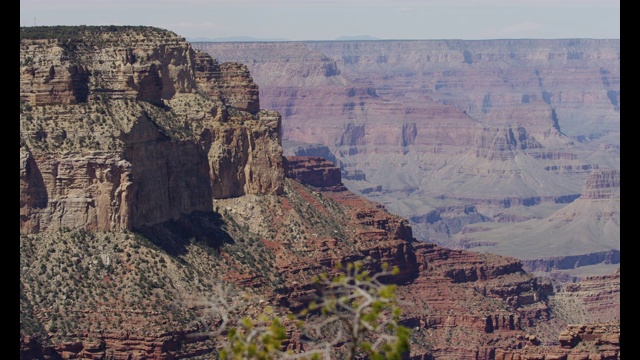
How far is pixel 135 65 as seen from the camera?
93.4 metres

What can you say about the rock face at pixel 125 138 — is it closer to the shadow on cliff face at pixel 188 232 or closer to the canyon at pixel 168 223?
the canyon at pixel 168 223

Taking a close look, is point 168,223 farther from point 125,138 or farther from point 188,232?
point 125,138

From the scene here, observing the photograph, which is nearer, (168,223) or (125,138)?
(125,138)

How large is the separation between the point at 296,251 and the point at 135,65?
15.5 meters

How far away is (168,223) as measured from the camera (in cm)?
9312

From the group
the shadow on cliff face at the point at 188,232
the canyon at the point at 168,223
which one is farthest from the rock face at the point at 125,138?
the shadow on cliff face at the point at 188,232

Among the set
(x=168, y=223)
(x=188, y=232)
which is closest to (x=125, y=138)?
(x=168, y=223)

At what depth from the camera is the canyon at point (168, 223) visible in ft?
272

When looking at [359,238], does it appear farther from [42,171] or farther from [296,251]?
[42,171]

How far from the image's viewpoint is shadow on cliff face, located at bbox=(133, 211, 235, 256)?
89.6 meters

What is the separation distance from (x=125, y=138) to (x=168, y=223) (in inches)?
283

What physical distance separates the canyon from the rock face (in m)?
0.09
